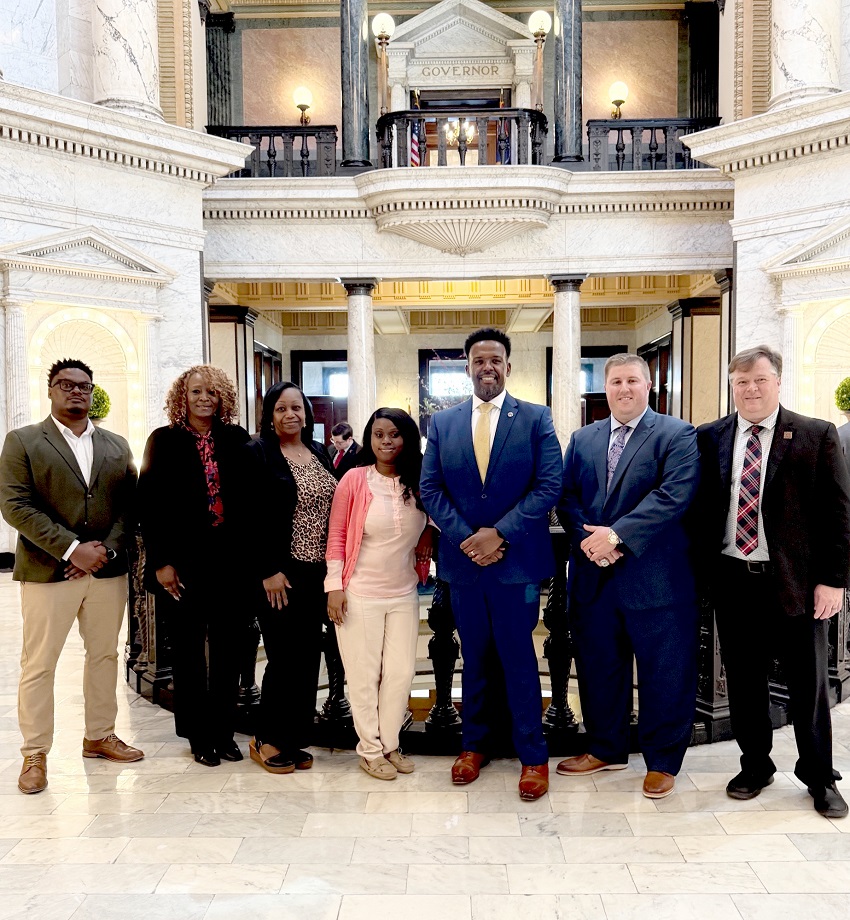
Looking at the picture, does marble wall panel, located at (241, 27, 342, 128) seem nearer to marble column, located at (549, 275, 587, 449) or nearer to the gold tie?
marble column, located at (549, 275, 587, 449)

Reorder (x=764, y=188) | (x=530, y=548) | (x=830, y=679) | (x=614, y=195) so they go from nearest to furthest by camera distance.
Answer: (x=530, y=548) < (x=830, y=679) < (x=764, y=188) < (x=614, y=195)

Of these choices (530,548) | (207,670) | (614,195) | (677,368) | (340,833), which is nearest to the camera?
(340,833)

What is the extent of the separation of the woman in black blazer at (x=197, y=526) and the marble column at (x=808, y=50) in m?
8.37

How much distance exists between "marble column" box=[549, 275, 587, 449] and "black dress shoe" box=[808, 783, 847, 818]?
8.33 m

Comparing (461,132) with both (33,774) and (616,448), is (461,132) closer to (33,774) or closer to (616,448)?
(616,448)

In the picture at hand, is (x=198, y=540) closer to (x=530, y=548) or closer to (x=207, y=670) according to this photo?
(x=207, y=670)

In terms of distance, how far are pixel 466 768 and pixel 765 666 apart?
1.25 m

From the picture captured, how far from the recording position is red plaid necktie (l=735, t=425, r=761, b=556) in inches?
125

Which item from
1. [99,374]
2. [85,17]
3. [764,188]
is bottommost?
[99,374]

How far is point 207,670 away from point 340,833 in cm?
108

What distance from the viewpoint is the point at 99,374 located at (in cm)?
966

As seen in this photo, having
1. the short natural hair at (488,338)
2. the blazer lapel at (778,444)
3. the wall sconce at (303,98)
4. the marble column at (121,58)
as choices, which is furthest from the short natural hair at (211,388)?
the wall sconce at (303,98)

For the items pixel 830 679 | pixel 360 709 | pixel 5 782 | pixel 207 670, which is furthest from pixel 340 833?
pixel 830 679

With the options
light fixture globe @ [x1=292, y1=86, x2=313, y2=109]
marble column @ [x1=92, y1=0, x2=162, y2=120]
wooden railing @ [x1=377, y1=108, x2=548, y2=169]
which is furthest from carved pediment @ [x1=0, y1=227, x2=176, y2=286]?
light fixture globe @ [x1=292, y1=86, x2=313, y2=109]
